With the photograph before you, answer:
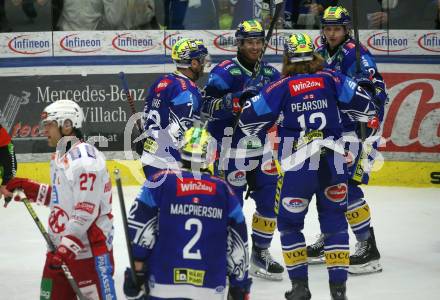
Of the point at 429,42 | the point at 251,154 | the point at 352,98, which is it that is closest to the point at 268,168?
the point at 251,154

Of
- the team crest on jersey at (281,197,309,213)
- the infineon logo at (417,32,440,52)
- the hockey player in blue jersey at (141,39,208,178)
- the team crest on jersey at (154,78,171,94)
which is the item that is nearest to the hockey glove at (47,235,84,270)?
the team crest on jersey at (281,197,309,213)

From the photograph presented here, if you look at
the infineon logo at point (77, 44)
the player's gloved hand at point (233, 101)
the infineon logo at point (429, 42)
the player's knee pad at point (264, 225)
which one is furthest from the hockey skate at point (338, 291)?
the infineon logo at point (77, 44)

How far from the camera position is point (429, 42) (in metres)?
11.1

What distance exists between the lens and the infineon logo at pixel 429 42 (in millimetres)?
11070

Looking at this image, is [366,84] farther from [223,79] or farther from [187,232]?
[187,232]

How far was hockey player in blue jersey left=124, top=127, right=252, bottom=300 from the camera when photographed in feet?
16.1

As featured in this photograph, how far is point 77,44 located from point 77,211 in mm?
5763

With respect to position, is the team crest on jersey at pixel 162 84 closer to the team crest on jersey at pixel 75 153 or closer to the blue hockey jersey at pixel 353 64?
the blue hockey jersey at pixel 353 64

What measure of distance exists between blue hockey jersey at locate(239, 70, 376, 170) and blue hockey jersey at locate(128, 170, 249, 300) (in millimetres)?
1775

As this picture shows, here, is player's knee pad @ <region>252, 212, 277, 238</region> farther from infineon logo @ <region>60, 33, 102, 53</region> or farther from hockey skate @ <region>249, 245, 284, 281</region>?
infineon logo @ <region>60, 33, 102, 53</region>

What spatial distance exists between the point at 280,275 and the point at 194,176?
3044 mm

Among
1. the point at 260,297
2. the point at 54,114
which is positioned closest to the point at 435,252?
the point at 260,297

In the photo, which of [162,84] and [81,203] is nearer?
[81,203]

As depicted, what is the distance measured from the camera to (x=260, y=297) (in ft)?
24.2
